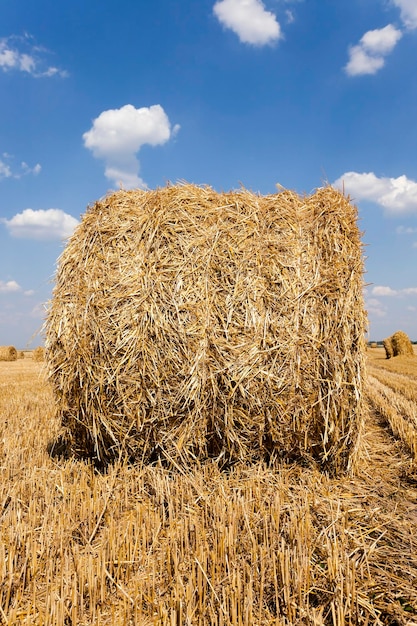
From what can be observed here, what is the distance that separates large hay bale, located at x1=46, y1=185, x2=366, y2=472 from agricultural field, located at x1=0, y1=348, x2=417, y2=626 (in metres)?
0.34

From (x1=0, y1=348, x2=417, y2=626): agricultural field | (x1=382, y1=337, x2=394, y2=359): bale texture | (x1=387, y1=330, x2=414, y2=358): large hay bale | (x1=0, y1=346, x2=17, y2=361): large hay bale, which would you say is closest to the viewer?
(x1=0, y1=348, x2=417, y2=626): agricultural field

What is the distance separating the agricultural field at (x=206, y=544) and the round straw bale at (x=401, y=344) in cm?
1667

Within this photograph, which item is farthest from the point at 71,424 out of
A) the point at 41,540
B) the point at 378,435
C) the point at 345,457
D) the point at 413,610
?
the point at 378,435

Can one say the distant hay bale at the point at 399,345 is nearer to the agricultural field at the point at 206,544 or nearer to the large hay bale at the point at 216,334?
the agricultural field at the point at 206,544

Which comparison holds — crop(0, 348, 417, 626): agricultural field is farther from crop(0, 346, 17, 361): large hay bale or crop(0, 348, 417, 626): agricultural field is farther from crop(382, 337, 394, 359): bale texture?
crop(0, 346, 17, 361): large hay bale

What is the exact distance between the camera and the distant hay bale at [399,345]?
19.9 metres

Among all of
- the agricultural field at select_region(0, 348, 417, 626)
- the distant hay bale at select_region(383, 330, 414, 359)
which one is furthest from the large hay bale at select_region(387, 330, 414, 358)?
the agricultural field at select_region(0, 348, 417, 626)

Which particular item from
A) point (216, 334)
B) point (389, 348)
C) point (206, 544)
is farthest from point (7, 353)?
point (206, 544)

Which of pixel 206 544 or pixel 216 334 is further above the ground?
pixel 216 334

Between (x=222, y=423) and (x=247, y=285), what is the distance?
1.15 meters

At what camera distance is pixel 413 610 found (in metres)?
2.23

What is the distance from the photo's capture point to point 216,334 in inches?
149

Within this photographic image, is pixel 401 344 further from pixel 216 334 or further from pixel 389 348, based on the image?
pixel 216 334

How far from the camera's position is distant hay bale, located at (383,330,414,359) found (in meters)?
19.9
